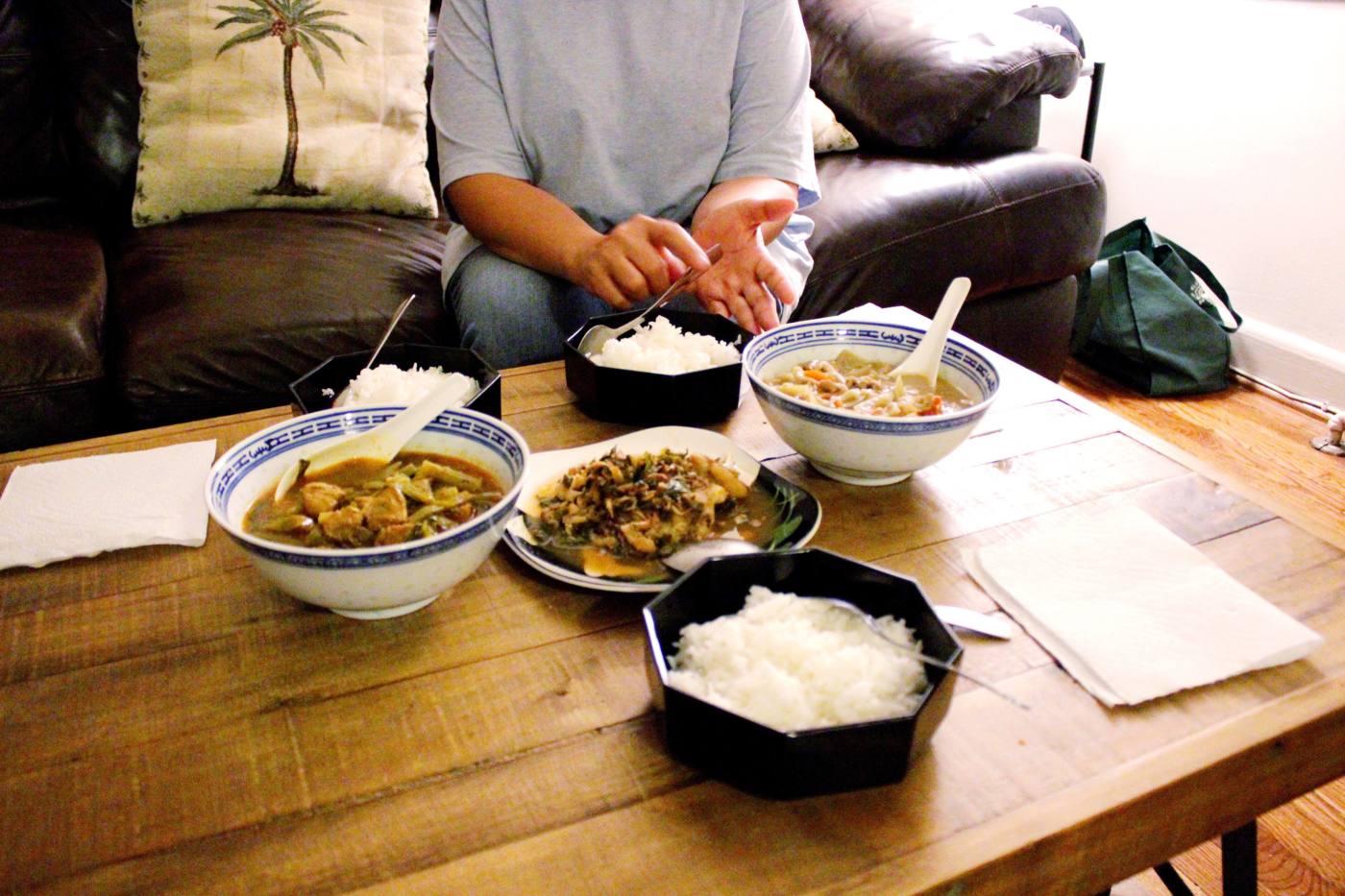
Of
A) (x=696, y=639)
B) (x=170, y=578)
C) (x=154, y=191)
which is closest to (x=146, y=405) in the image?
(x=154, y=191)

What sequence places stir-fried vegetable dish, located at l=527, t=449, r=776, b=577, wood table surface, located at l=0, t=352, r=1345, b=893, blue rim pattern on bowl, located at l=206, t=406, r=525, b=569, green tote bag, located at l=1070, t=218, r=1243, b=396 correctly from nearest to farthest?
wood table surface, located at l=0, t=352, r=1345, b=893 < blue rim pattern on bowl, located at l=206, t=406, r=525, b=569 < stir-fried vegetable dish, located at l=527, t=449, r=776, b=577 < green tote bag, located at l=1070, t=218, r=1243, b=396

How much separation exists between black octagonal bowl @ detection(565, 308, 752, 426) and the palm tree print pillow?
115 cm

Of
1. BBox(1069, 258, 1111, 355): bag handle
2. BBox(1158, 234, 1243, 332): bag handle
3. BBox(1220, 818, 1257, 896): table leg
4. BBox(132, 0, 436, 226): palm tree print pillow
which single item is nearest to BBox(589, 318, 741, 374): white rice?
BBox(1220, 818, 1257, 896): table leg

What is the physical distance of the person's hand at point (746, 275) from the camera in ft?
4.13

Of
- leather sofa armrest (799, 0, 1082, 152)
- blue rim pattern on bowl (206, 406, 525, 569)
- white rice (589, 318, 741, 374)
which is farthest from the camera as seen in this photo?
leather sofa armrest (799, 0, 1082, 152)

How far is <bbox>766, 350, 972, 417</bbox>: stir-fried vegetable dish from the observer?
39.0 inches

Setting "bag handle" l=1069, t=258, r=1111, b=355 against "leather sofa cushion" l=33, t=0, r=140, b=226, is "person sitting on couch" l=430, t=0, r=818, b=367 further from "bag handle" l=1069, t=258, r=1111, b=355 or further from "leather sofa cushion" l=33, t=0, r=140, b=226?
"bag handle" l=1069, t=258, r=1111, b=355

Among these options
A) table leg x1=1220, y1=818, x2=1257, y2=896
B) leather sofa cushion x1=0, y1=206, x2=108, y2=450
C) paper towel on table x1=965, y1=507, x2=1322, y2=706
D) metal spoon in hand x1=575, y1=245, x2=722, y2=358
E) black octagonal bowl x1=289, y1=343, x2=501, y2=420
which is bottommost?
leather sofa cushion x1=0, y1=206, x2=108, y2=450

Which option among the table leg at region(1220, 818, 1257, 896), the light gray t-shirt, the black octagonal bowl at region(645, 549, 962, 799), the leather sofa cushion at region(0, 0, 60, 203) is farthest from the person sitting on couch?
the leather sofa cushion at region(0, 0, 60, 203)

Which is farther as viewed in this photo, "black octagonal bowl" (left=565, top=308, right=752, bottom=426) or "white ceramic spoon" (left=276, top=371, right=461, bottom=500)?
"black octagonal bowl" (left=565, top=308, right=752, bottom=426)

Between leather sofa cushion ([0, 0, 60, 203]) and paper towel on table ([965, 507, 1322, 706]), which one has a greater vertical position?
paper towel on table ([965, 507, 1322, 706])

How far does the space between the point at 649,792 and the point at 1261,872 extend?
1093 mm

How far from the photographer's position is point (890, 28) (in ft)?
7.65

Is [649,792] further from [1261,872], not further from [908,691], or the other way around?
A: [1261,872]
